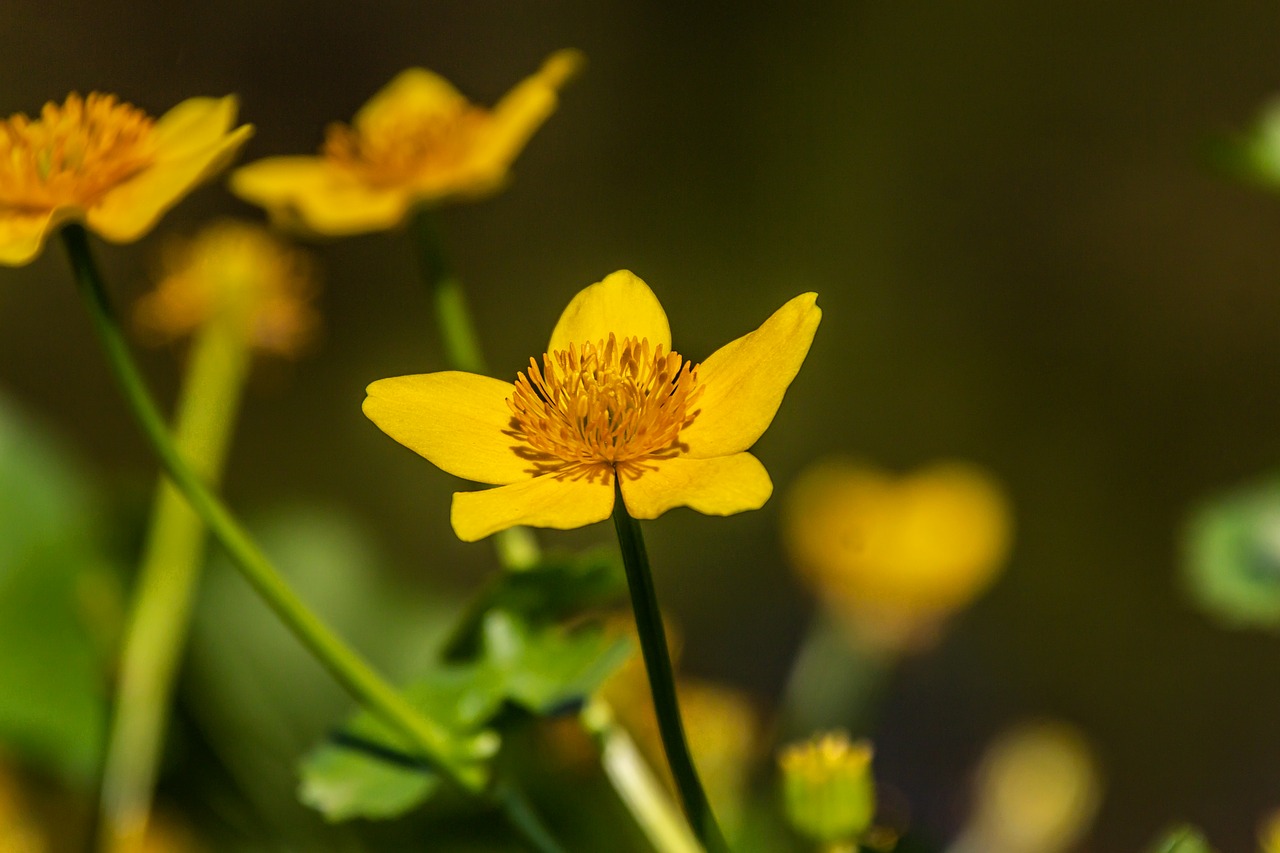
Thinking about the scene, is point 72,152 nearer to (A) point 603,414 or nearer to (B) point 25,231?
(B) point 25,231

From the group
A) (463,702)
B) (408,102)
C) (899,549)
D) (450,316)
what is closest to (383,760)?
(463,702)

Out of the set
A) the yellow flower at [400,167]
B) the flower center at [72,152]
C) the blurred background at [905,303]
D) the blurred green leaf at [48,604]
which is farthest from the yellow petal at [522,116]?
the blurred background at [905,303]

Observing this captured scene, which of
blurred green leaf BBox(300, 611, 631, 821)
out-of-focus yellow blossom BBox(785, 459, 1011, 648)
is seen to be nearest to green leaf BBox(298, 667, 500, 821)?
blurred green leaf BBox(300, 611, 631, 821)

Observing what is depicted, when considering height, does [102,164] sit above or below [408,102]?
below

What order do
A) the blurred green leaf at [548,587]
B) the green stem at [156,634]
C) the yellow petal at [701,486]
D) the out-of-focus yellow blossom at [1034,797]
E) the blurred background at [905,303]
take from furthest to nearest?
the blurred background at [905,303]
the out-of-focus yellow blossom at [1034,797]
the green stem at [156,634]
the blurred green leaf at [548,587]
the yellow petal at [701,486]

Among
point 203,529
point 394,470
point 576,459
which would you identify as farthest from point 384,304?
point 576,459

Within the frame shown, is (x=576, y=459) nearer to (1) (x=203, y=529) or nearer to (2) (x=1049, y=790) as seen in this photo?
(1) (x=203, y=529)

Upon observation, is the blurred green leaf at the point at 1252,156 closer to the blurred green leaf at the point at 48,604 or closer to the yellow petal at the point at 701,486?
the yellow petal at the point at 701,486
